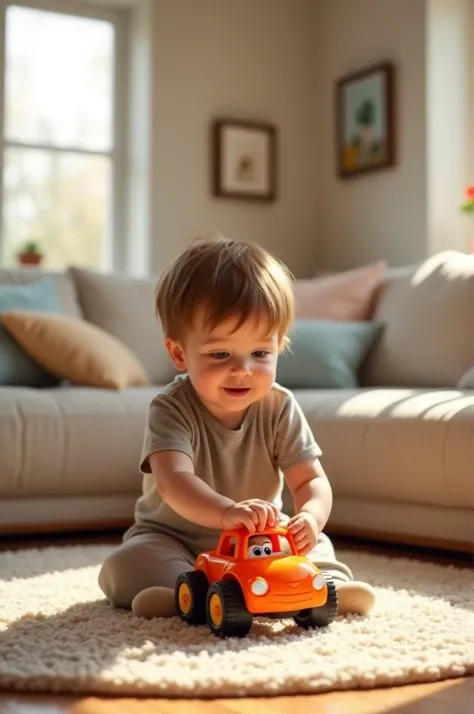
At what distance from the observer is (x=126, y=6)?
471cm

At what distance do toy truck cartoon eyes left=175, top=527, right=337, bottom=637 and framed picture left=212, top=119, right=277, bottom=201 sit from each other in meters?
3.30

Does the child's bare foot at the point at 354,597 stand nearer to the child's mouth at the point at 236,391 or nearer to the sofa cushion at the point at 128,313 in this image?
the child's mouth at the point at 236,391

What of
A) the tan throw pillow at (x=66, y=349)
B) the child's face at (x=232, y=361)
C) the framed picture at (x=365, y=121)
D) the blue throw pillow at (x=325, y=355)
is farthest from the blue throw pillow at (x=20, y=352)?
the framed picture at (x=365, y=121)

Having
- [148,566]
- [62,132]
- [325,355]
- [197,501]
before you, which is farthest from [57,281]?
[197,501]

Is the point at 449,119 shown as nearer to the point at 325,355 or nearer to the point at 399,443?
the point at 325,355

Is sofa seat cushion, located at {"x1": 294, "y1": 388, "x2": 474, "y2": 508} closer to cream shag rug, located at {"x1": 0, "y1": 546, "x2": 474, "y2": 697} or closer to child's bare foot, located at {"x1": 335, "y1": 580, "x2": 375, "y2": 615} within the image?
cream shag rug, located at {"x1": 0, "y1": 546, "x2": 474, "y2": 697}

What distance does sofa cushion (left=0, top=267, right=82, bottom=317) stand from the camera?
11.4 ft

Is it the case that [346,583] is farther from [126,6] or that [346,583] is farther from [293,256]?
[126,6]

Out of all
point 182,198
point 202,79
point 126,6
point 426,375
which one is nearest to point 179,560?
point 426,375

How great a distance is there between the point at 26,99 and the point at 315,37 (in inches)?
59.1

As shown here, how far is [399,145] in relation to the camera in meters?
4.30

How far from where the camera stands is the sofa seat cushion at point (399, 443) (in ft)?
7.56

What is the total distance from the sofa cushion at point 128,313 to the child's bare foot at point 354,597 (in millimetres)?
1857

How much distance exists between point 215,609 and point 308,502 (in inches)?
10.6
